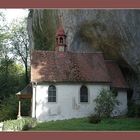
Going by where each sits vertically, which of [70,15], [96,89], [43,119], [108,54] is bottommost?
[43,119]

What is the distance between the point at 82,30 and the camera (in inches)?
950

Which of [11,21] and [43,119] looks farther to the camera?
[11,21]

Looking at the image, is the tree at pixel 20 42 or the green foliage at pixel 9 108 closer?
the green foliage at pixel 9 108

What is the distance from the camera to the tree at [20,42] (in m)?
28.6

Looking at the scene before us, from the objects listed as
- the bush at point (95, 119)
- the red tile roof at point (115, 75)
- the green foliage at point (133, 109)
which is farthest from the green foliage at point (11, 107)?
the green foliage at point (133, 109)

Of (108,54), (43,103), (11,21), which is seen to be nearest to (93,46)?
(108,54)

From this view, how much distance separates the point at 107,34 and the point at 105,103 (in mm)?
4046

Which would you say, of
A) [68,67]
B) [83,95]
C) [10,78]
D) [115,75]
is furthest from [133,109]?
[10,78]

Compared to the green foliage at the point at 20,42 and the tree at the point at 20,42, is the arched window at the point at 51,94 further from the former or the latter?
the tree at the point at 20,42

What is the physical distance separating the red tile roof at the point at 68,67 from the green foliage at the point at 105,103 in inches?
52.0

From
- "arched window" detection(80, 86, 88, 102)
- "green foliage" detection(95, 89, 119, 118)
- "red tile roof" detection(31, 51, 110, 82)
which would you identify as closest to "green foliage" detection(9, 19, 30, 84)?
"red tile roof" detection(31, 51, 110, 82)

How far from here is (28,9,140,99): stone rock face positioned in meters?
20.5

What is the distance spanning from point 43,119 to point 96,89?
3.29 m

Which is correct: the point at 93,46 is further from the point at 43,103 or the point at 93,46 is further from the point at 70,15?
the point at 43,103
